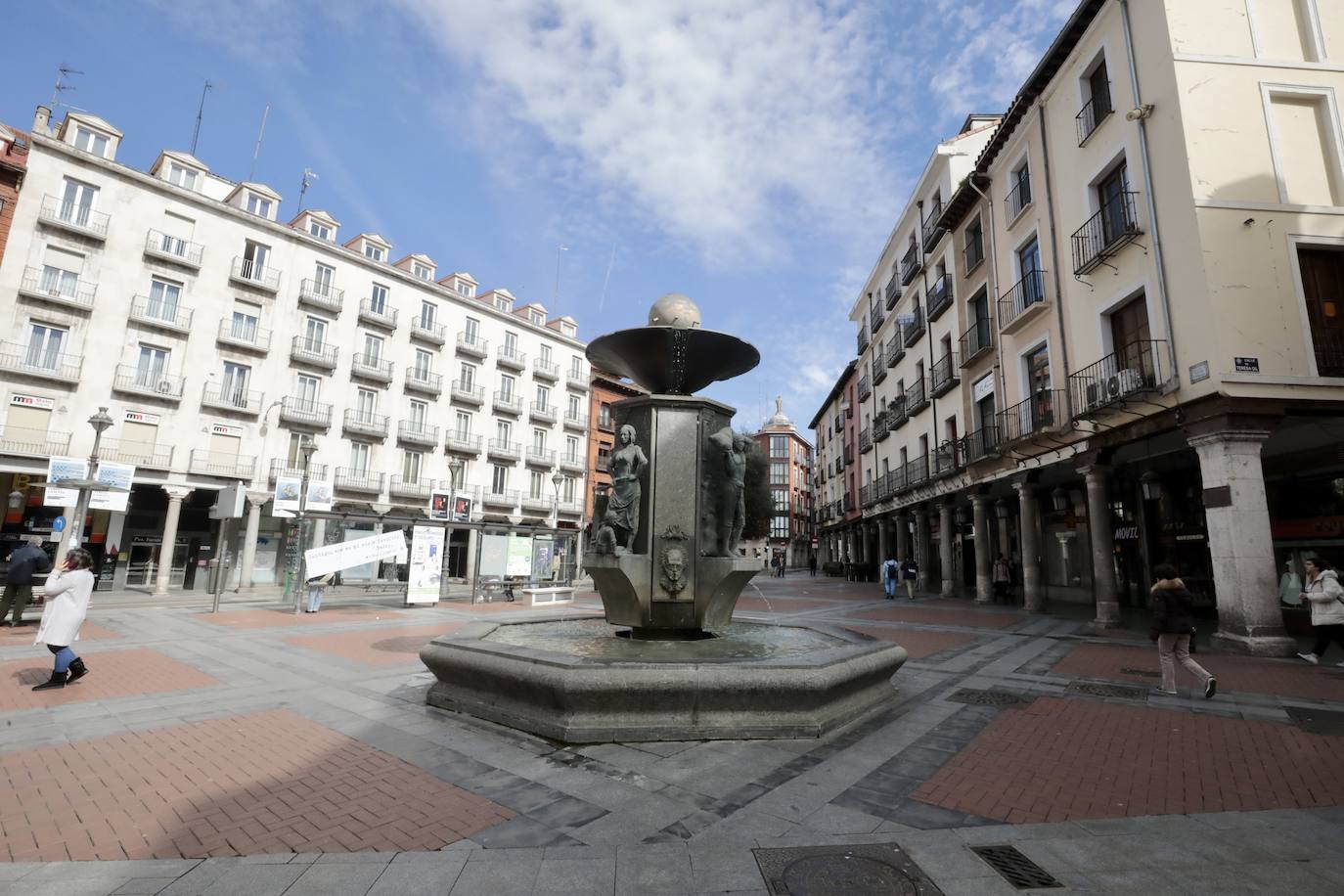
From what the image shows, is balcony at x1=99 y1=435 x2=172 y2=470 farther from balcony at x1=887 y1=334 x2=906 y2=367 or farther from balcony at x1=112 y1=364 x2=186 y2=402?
balcony at x1=887 y1=334 x2=906 y2=367

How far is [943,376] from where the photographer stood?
75.9 feet

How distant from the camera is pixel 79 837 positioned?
329 cm

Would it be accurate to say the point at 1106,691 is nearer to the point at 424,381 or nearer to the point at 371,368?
the point at 371,368

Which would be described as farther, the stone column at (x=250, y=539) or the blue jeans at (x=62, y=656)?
the stone column at (x=250, y=539)

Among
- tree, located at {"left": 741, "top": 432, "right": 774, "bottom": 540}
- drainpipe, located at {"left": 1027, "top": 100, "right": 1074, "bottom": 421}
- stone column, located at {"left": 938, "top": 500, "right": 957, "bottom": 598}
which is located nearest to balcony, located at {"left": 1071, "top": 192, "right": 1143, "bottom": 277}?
drainpipe, located at {"left": 1027, "top": 100, "right": 1074, "bottom": 421}

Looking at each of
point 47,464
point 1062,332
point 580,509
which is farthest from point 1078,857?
point 580,509

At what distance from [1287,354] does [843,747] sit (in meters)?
11.6

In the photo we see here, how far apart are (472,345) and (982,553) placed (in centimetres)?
2994

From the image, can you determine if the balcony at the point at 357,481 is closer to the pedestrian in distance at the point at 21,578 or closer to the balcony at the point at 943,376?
the pedestrian in distance at the point at 21,578

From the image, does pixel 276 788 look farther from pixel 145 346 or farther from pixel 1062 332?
pixel 145 346

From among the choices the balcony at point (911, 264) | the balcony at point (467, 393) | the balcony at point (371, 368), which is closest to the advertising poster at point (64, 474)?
the balcony at point (371, 368)

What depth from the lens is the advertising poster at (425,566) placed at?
18.6 metres

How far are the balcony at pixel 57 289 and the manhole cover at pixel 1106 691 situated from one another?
33.9 meters

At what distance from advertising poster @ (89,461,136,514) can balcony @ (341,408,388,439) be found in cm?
872
